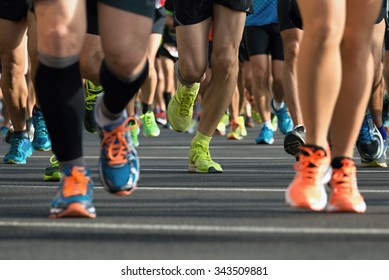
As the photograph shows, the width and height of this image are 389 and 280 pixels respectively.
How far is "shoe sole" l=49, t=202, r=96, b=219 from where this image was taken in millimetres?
5195

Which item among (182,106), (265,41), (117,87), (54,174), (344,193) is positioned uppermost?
(265,41)

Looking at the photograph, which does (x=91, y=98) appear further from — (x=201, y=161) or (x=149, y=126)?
(x=149, y=126)

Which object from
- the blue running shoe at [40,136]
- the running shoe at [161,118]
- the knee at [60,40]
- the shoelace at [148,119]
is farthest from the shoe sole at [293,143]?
the running shoe at [161,118]

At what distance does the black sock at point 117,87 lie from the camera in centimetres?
538

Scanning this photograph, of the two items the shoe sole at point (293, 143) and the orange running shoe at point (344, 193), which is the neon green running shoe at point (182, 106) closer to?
the shoe sole at point (293, 143)

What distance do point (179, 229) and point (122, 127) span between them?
84 cm

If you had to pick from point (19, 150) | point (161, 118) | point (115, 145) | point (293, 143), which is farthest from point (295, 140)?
point (161, 118)

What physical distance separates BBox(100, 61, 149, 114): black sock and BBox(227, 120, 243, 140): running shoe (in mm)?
9116

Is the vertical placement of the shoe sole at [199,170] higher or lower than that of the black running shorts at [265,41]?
lower

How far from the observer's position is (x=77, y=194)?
522 centimetres

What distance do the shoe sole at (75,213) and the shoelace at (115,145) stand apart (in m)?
0.31

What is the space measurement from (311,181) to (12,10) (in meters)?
3.35

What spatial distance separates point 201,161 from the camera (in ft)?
26.6
